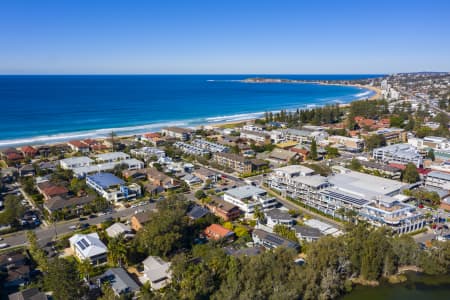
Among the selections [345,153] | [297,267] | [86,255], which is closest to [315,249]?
[297,267]

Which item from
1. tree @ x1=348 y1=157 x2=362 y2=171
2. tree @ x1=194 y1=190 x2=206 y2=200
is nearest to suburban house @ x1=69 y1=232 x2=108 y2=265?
tree @ x1=194 y1=190 x2=206 y2=200

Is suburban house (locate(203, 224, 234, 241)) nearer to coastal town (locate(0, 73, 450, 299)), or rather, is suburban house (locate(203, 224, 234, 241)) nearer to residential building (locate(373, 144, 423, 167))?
coastal town (locate(0, 73, 450, 299))

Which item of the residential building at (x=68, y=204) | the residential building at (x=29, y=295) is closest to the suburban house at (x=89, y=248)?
the residential building at (x=29, y=295)

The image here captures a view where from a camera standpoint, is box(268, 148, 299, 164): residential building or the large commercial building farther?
box(268, 148, 299, 164): residential building

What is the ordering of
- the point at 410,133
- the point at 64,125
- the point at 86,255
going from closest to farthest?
the point at 86,255
the point at 410,133
the point at 64,125

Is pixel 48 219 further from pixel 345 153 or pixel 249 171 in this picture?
pixel 345 153

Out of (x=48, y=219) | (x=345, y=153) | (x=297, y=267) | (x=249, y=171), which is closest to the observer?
(x=297, y=267)

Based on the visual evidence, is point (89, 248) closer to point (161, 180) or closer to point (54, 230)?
point (54, 230)
